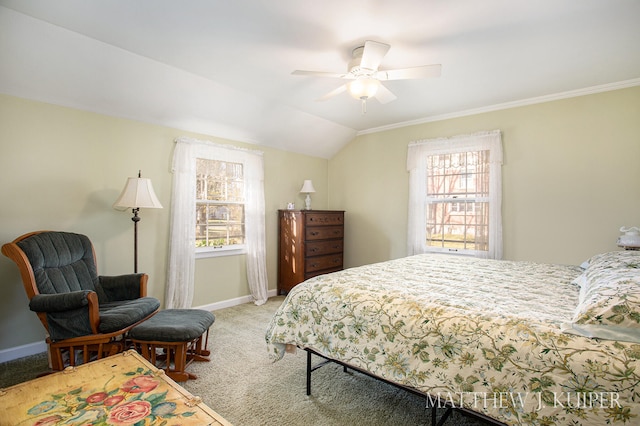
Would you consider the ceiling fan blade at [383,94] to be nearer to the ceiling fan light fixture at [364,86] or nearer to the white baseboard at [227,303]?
the ceiling fan light fixture at [364,86]

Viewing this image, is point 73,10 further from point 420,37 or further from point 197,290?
point 197,290

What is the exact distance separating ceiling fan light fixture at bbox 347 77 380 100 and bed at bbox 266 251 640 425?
1490 millimetres

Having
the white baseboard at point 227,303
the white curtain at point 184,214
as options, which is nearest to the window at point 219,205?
A: the white curtain at point 184,214

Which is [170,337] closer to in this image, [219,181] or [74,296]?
[74,296]

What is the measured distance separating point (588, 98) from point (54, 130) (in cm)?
531

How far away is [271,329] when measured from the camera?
212 cm

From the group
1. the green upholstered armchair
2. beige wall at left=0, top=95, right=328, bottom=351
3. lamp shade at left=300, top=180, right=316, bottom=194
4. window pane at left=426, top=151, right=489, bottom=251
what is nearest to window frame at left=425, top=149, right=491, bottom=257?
window pane at left=426, top=151, right=489, bottom=251

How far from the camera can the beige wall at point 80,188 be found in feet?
8.50


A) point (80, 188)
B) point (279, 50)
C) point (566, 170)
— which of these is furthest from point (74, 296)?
point (566, 170)

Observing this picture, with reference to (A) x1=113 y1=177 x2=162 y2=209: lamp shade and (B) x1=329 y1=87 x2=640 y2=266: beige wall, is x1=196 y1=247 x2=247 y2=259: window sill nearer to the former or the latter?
(A) x1=113 y1=177 x2=162 y2=209: lamp shade

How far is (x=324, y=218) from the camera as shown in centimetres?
472

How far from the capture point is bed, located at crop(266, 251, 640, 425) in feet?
3.68

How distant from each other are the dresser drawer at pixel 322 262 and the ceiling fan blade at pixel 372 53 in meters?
2.80

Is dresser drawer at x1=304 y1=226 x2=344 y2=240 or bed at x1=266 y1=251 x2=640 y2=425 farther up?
dresser drawer at x1=304 y1=226 x2=344 y2=240
